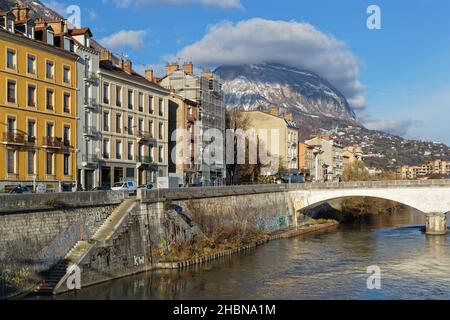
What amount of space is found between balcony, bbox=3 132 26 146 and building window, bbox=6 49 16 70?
541 cm

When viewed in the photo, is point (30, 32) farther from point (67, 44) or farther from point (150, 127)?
point (150, 127)

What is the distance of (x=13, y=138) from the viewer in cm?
4838

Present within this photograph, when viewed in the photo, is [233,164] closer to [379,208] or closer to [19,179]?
[379,208]

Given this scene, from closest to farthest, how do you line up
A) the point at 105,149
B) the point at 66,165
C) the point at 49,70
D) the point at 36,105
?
the point at 36,105 → the point at 49,70 → the point at 66,165 → the point at 105,149

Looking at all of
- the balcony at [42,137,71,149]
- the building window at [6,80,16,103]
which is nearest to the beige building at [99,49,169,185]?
Answer: the balcony at [42,137,71,149]

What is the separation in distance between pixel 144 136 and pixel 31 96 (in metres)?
18.6

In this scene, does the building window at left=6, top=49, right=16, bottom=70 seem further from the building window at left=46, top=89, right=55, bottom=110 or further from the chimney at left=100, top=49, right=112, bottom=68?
the chimney at left=100, top=49, right=112, bottom=68

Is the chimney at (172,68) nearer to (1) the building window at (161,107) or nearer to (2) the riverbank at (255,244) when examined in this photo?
(1) the building window at (161,107)

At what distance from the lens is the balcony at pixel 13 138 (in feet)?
157

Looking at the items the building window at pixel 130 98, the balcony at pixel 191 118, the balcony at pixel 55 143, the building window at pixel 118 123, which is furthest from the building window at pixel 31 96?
the balcony at pixel 191 118

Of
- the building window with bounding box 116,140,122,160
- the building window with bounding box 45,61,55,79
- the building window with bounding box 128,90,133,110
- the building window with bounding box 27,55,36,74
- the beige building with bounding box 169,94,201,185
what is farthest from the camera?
the beige building with bounding box 169,94,201,185

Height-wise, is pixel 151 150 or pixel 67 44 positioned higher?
pixel 67 44

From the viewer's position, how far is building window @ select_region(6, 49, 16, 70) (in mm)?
47719

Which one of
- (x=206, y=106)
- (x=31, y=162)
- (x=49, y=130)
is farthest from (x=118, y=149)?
(x=206, y=106)
